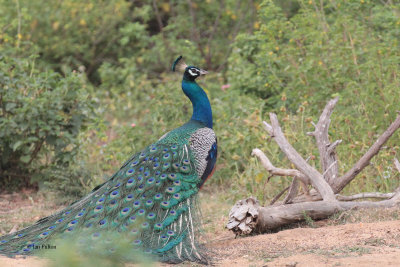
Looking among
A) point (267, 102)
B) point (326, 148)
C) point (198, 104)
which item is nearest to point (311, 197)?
point (326, 148)

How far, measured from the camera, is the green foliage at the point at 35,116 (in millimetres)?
6895

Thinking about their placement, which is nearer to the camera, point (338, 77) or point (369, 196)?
point (369, 196)

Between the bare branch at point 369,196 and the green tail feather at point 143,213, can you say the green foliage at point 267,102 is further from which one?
the green tail feather at point 143,213

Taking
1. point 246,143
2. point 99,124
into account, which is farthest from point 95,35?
point 246,143

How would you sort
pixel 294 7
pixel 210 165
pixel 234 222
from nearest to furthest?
pixel 234 222
pixel 210 165
pixel 294 7

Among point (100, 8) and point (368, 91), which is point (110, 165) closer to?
point (368, 91)

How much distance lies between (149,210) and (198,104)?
1507 mm

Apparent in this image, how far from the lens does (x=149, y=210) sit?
464 centimetres

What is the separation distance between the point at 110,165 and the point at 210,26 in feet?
16.4

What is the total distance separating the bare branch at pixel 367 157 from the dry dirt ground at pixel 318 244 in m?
0.39

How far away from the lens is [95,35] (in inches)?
466

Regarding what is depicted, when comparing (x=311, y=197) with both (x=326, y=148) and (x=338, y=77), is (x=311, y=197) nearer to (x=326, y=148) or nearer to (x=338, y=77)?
(x=326, y=148)

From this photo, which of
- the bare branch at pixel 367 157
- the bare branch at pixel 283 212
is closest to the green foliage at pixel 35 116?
the bare branch at pixel 283 212

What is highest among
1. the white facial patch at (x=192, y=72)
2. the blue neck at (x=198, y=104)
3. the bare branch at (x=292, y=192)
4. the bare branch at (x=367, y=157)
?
the white facial patch at (x=192, y=72)
